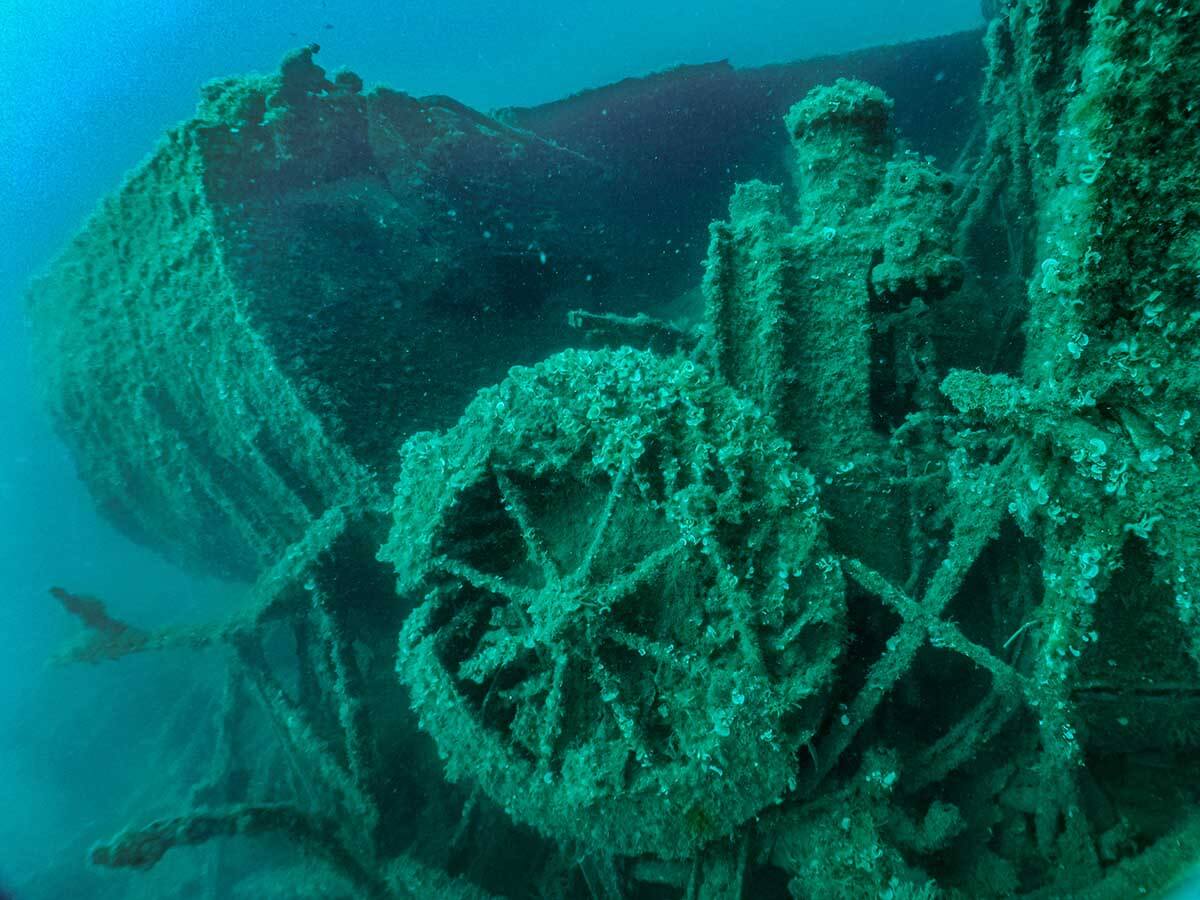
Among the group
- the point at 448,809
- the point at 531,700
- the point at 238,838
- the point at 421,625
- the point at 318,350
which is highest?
the point at 318,350

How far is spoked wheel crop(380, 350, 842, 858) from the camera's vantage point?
2277 mm

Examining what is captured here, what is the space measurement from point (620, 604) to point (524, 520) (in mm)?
663

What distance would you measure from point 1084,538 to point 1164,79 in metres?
1.39

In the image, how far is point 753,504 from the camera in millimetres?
2467

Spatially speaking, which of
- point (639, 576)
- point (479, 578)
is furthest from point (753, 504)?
point (479, 578)

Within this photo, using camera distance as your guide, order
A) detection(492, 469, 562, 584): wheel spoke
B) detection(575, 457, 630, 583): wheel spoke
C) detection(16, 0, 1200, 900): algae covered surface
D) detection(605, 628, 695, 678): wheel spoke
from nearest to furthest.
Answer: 1. detection(16, 0, 1200, 900): algae covered surface
2. detection(605, 628, 695, 678): wheel spoke
3. detection(575, 457, 630, 583): wheel spoke
4. detection(492, 469, 562, 584): wheel spoke

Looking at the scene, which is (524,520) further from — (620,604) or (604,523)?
(620,604)

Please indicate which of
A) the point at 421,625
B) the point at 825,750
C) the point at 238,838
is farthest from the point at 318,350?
the point at 238,838

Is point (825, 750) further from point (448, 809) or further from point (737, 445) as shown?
point (448, 809)

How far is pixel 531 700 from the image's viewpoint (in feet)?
8.79

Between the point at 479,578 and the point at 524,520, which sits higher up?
the point at 524,520

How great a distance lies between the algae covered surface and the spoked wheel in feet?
0.06

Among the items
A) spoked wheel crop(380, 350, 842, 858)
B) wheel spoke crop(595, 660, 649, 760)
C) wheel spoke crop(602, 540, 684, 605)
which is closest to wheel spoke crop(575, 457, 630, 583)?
spoked wheel crop(380, 350, 842, 858)

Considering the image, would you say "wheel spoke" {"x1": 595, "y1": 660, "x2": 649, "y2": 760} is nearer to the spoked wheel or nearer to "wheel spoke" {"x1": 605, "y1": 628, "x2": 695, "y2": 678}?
the spoked wheel
